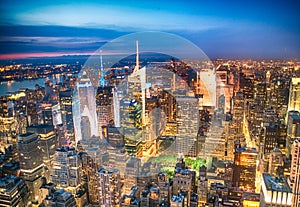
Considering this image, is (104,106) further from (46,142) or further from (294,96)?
(294,96)

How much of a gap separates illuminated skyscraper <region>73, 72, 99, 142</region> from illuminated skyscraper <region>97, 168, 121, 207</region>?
1438 millimetres

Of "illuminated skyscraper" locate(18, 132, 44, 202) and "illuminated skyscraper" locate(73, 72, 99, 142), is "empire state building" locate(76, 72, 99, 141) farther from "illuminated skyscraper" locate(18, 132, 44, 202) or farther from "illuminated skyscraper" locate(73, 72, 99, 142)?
"illuminated skyscraper" locate(18, 132, 44, 202)

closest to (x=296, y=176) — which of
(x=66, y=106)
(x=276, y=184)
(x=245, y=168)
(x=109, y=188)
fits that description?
(x=276, y=184)

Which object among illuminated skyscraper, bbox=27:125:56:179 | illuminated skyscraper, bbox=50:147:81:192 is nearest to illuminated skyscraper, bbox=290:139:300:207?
illuminated skyscraper, bbox=50:147:81:192

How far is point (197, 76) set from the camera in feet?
13.8

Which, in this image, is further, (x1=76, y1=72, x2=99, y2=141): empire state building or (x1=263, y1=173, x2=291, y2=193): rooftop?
(x1=76, y1=72, x2=99, y2=141): empire state building

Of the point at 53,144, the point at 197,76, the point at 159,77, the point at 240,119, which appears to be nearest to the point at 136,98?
the point at 159,77

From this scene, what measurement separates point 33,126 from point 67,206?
7.67 ft

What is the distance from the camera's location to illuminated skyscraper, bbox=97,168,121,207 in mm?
3480

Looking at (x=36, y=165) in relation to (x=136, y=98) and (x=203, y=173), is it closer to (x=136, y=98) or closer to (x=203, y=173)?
(x=136, y=98)

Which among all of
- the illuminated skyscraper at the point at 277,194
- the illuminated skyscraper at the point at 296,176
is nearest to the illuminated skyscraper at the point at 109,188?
the illuminated skyscraper at the point at 277,194

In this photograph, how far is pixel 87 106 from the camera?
18.1 ft

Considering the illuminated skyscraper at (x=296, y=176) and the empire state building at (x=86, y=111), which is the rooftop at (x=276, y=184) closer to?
the illuminated skyscraper at (x=296, y=176)

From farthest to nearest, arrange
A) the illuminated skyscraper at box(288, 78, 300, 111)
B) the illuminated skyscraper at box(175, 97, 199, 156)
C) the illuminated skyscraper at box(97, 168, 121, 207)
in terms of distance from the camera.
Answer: the illuminated skyscraper at box(288, 78, 300, 111), the illuminated skyscraper at box(175, 97, 199, 156), the illuminated skyscraper at box(97, 168, 121, 207)
